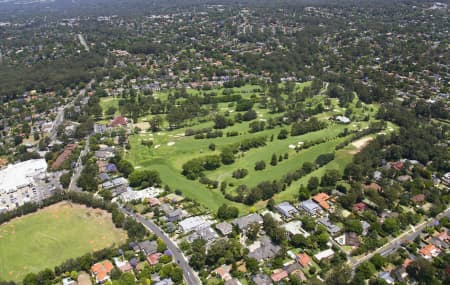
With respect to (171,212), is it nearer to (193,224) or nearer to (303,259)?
(193,224)

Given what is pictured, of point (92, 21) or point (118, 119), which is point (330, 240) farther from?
point (92, 21)

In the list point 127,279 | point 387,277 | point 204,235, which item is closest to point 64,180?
point 127,279

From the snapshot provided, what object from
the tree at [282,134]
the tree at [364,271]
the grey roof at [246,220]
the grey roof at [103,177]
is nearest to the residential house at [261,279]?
the grey roof at [246,220]

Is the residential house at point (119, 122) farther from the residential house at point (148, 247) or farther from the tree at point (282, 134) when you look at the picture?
the residential house at point (148, 247)

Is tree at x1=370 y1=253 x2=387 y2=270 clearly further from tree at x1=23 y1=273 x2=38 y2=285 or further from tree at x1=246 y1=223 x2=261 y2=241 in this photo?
tree at x1=23 y1=273 x2=38 y2=285

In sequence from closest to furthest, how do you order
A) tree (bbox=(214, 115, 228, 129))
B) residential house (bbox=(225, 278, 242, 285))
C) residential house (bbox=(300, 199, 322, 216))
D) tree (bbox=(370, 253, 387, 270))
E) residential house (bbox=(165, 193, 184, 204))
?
residential house (bbox=(225, 278, 242, 285))
tree (bbox=(370, 253, 387, 270))
residential house (bbox=(300, 199, 322, 216))
residential house (bbox=(165, 193, 184, 204))
tree (bbox=(214, 115, 228, 129))

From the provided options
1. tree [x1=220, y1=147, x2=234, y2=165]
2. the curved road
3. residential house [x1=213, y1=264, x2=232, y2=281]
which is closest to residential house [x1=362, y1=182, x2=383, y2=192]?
tree [x1=220, y1=147, x2=234, y2=165]
